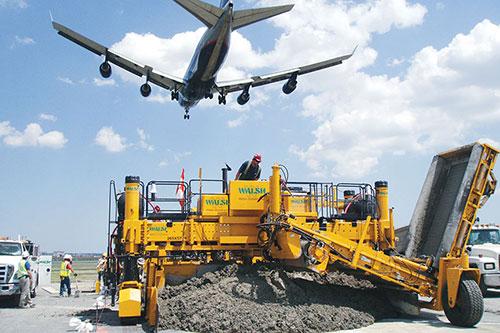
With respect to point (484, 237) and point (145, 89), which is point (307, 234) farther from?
point (145, 89)

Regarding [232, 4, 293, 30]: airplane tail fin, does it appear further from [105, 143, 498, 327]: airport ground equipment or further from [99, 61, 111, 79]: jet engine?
[105, 143, 498, 327]: airport ground equipment

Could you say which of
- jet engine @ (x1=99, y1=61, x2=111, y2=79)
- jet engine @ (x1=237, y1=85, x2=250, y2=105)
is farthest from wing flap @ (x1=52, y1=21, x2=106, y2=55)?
jet engine @ (x1=237, y1=85, x2=250, y2=105)

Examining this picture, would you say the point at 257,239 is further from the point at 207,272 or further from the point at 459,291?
the point at 459,291

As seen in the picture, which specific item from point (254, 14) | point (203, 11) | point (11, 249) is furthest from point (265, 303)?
point (254, 14)

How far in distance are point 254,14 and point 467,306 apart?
17306 millimetres

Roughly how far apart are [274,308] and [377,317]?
2.39 m

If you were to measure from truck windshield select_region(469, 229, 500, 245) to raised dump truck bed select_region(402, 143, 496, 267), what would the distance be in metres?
6.34

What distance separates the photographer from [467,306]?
8.66m

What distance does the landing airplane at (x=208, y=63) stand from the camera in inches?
854

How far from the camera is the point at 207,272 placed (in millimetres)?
10109

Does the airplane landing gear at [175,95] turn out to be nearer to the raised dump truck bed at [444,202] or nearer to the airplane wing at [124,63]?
the airplane wing at [124,63]

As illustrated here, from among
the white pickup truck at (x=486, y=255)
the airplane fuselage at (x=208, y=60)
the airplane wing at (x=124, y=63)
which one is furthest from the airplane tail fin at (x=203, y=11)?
the white pickup truck at (x=486, y=255)

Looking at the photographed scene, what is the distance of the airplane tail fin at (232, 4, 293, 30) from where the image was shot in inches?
857

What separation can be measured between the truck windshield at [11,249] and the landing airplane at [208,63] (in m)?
10.4
